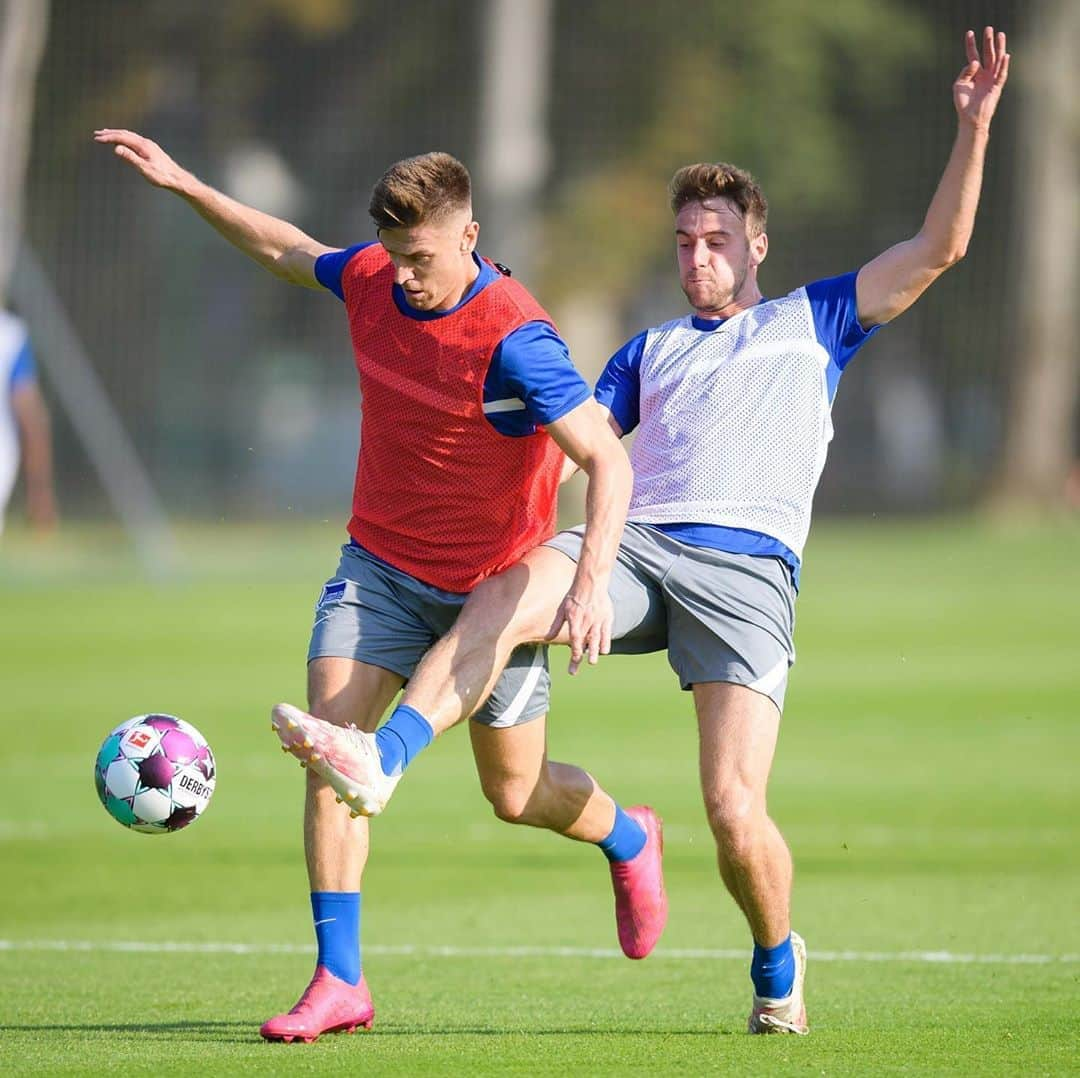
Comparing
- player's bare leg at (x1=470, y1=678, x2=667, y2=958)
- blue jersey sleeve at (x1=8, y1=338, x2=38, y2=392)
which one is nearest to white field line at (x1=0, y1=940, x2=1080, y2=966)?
player's bare leg at (x1=470, y1=678, x2=667, y2=958)

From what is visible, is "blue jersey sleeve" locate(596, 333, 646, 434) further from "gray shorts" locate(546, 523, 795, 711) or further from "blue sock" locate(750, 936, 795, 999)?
"blue sock" locate(750, 936, 795, 999)

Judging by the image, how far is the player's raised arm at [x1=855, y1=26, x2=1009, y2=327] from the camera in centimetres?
669

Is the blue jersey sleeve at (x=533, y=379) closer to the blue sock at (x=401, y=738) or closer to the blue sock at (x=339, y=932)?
the blue sock at (x=401, y=738)

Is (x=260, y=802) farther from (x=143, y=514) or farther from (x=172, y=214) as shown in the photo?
(x=172, y=214)

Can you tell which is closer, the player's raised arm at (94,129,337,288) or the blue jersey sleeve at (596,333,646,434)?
the blue jersey sleeve at (596,333,646,434)

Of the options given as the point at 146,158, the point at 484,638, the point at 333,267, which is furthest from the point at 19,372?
the point at 484,638

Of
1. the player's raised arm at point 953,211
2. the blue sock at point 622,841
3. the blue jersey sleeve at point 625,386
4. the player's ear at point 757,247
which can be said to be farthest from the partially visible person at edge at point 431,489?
the player's raised arm at point 953,211

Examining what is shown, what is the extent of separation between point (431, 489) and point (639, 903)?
1752 mm

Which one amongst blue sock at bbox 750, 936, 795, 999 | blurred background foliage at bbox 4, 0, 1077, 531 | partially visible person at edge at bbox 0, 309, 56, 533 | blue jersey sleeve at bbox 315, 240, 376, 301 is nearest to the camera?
blue sock at bbox 750, 936, 795, 999

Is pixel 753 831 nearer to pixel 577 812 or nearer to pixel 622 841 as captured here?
pixel 577 812

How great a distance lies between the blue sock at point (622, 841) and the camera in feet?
25.3

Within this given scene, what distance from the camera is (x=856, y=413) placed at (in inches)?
1591

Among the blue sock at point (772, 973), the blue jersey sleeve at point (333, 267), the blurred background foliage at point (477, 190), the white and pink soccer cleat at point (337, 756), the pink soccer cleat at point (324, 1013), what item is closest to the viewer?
the white and pink soccer cleat at point (337, 756)

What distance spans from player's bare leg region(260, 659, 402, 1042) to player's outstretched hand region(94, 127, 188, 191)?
5.84 ft
